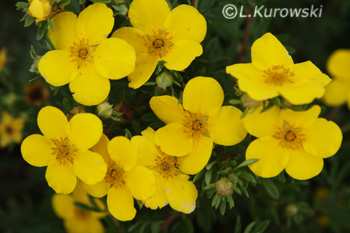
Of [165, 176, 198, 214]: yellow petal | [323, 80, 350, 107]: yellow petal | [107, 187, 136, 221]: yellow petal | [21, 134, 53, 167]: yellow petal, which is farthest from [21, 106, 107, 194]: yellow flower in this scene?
[323, 80, 350, 107]: yellow petal

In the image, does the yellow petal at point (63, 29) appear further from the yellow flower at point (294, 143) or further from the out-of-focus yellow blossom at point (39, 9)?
the yellow flower at point (294, 143)

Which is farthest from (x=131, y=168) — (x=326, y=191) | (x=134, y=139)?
(x=326, y=191)

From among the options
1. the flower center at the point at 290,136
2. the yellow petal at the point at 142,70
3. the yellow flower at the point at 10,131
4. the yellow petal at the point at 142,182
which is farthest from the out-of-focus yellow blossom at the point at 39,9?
the yellow flower at the point at 10,131

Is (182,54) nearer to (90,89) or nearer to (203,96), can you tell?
(203,96)

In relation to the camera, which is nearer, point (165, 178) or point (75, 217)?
point (165, 178)

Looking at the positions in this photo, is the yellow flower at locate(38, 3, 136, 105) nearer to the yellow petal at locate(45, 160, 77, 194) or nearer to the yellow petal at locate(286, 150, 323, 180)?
the yellow petal at locate(45, 160, 77, 194)

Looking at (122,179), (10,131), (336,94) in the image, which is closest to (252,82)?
(122,179)

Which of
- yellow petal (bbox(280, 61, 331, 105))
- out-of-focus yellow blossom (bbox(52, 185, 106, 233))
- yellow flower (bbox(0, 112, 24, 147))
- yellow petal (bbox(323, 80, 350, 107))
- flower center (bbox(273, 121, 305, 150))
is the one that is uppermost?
yellow petal (bbox(280, 61, 331, 105))
